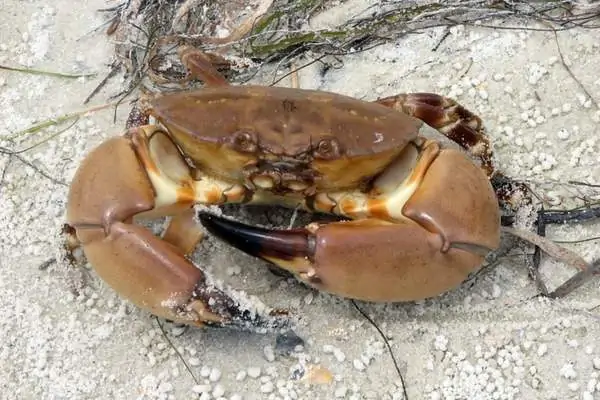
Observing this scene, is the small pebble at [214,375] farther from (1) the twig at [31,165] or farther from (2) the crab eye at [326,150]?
(1) the twig at [31,165]

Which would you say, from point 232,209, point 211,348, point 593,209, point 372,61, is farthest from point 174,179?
point 593,209

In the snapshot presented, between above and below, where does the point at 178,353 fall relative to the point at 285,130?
below

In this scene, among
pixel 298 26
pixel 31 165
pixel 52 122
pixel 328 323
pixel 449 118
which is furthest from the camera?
pixel 298 26

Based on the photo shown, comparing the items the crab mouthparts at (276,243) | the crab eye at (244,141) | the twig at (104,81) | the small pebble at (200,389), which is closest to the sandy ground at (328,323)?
the small pebble at (200,389)

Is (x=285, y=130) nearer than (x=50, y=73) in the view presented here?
Yes

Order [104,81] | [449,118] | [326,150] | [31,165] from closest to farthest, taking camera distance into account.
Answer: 1. [326,150]
2. [449,118]
3. [31,165]
4. [104,81]

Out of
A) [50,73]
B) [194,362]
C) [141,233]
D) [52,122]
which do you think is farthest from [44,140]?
[194,362]

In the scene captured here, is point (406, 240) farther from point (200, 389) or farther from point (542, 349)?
point (200, 389)

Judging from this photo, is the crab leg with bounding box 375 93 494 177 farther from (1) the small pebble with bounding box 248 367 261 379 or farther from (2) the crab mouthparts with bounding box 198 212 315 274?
(1) the small pebble with bounding box 248 367 261 379
